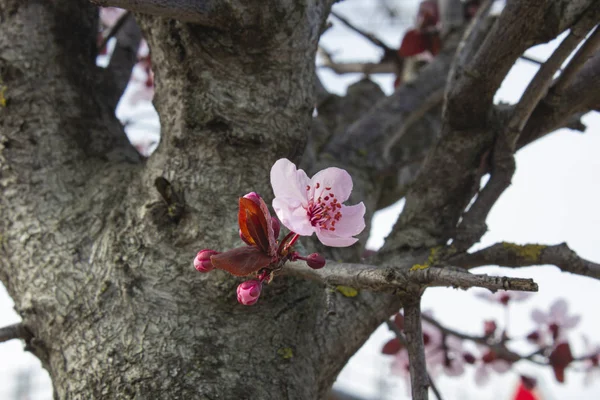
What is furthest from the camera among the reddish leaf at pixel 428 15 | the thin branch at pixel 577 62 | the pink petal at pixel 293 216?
the reddish leaf at pixel 428 15

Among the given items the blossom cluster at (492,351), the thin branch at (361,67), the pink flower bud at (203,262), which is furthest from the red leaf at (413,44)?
the pink flower bud at (203,262)

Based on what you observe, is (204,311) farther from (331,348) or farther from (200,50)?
(200,50)

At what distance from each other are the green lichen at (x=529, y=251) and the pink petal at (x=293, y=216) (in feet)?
1.94

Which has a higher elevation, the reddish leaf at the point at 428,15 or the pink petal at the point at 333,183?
the reddish leaf at the point at 428,15

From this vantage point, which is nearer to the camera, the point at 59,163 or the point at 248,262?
the point at 248,262

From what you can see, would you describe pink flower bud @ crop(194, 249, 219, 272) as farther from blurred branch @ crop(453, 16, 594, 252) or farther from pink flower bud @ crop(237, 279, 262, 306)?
blurred branch @ crop(453, 16, 594, 252)

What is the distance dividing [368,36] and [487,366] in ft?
5.15

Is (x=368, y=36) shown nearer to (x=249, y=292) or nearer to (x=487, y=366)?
(x=487, y=366)

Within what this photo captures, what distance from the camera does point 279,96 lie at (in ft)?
4.40

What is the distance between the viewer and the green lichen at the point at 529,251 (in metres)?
1.25

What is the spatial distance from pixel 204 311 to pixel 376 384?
1491 centimetres

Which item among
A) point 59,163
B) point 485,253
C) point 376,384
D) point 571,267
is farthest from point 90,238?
point 376,384

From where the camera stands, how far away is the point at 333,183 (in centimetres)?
99

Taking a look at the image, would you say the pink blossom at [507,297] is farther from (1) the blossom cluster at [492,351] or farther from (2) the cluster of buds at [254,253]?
(2) the cluster of buds at [254,253]
